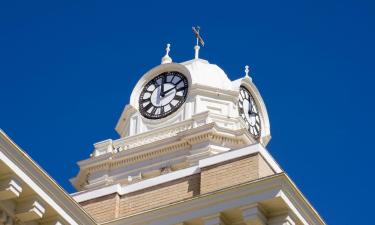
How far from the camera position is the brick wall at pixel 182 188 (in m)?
26.9

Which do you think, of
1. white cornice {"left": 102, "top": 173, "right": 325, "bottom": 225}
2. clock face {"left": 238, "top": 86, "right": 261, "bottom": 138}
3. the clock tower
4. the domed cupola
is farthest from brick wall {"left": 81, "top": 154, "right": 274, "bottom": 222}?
clock face {"left": 238, "top": 86, "right": 261, "bottom": 138}

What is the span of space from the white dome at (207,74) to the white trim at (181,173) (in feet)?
59.5

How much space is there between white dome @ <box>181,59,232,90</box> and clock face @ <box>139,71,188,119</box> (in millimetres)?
525

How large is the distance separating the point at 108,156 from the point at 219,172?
17893 mm

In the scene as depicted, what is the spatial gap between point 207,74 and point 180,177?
63.5ft

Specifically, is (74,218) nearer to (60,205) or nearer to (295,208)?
(60,205)

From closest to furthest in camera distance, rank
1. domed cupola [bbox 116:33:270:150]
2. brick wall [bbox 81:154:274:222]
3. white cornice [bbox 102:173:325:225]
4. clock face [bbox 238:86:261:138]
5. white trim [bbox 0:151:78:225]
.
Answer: white trim [bbox 0:151:78:225]
white cornice [bbox 102:173:325:225]
brick wall [bbox 81:154:274:222]
domed cupola [bbox 116:33:270:150]
clock face [bbox 238:86:261:138]

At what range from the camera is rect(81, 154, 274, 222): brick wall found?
26.9m

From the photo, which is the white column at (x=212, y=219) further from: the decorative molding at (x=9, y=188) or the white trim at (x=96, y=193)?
the decorative molding at (x=9, y=188)

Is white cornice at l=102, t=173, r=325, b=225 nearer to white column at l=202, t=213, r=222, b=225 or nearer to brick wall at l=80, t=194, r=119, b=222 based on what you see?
white column at l=202, t=213, r=222, b=225

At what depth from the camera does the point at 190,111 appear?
45.0m

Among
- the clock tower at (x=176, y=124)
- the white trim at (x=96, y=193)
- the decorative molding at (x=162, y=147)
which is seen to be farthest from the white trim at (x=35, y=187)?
the decorative molding at (x=162, y=147)

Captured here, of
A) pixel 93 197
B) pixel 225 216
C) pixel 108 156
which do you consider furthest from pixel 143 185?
pixel 108 156

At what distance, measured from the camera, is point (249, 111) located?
1837 inches
